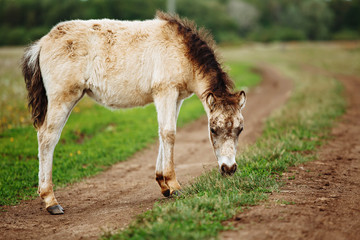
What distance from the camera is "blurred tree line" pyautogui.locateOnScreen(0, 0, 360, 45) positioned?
51.3m

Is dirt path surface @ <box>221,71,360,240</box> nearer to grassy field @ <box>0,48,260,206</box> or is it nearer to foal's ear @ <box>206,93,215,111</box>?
foal's ear @ <box>206,93,215,111</box>

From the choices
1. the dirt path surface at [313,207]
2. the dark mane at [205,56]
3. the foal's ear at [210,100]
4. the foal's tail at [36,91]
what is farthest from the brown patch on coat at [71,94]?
the dirt path surface at [313,207]

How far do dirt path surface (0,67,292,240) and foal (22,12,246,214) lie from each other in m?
0.38

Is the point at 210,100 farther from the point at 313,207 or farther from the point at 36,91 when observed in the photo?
the point at 36,91

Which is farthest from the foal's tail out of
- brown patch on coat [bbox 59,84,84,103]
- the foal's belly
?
the foal's belly

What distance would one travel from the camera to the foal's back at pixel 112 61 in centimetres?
509

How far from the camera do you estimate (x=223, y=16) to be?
7362 centimetres

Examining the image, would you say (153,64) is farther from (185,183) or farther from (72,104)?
(185,183)

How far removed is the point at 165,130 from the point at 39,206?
8.29 ft

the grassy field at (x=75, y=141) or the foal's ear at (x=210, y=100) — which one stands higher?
the foal's ear at (x=210, y=100)

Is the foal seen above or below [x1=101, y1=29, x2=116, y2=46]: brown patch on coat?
below

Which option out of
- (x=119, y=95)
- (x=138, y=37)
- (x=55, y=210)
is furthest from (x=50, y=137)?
(x=138, y=37)

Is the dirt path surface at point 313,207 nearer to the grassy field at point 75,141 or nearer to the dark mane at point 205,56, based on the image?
the dark mane at point 205,56

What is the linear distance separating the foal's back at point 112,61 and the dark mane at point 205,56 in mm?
180
